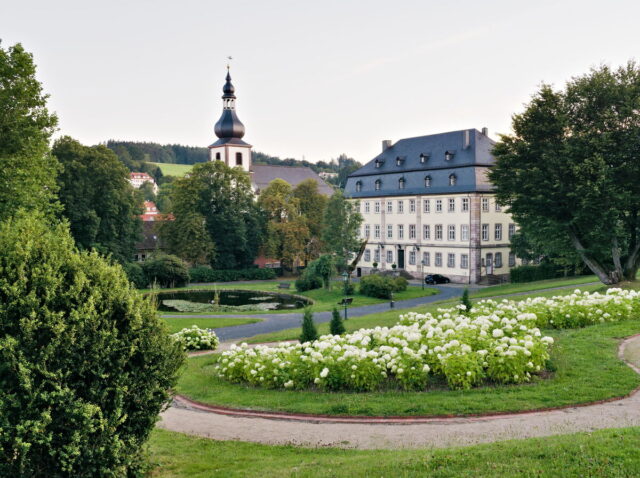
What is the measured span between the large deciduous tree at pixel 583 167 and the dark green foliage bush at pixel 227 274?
38766mm

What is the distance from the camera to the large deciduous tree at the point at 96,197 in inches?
2077

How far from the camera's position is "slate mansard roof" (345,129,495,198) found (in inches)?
2175

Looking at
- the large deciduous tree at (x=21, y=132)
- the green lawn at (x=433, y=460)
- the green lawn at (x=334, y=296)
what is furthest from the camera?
the green lawn at (x=334, y=296)

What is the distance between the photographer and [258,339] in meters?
25.2

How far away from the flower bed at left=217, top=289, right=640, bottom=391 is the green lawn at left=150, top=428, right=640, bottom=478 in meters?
4.07

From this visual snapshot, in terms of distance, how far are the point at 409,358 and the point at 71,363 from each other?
332 inches

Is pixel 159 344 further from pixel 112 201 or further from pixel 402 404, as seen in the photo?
pixel 112 201

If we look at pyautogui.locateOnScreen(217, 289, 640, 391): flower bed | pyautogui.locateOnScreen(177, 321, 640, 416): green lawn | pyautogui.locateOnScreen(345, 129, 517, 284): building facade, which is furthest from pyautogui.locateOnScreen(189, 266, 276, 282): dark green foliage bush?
pyautogui.locateOnScreen(177, 321, 640, 416): green lawn

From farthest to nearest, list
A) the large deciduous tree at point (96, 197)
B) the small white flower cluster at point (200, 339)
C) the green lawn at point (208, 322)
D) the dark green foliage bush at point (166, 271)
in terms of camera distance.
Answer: the dark green foliage bush at point (166, 271)
the large deciduous tree at point (96, 197)
the green lawn at point (208, 322)
the small white flower cluster at point (200, 339)

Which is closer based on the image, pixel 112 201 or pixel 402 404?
pixel 402 404

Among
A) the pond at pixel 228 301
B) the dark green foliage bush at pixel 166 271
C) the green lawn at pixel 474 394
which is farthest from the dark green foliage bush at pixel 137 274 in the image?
the green lawn at pixel 474 394

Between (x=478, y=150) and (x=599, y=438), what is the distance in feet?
161

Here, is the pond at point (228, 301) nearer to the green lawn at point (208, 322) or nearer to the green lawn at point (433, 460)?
the green lawn at point (208, 322)

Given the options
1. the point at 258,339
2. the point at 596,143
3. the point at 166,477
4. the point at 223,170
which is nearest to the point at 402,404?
the point at 166,477
